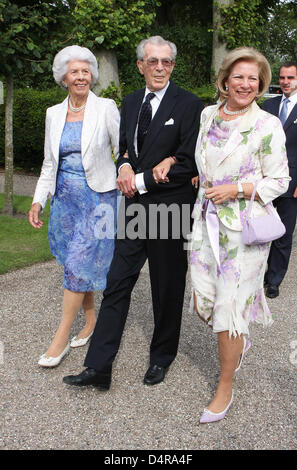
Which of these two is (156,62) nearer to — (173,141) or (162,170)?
(173,141)

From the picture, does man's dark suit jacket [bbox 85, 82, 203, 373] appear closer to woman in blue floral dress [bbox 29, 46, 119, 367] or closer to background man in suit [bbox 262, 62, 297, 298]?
woman in blue floral dress [bbox 29, 46, 119, 367]

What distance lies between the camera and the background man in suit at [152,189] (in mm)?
3008

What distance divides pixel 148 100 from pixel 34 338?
201cm

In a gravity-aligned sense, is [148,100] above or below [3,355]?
above

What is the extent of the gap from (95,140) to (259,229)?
1334 mm

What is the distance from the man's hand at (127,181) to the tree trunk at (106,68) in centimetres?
595

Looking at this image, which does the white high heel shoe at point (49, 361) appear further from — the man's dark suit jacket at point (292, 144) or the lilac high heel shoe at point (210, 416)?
the man's dark suit jacket at point (292, 144)

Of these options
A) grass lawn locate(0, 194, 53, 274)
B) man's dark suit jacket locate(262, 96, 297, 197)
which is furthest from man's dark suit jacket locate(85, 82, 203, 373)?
grass lawn locate(0, 194, 53, 274)

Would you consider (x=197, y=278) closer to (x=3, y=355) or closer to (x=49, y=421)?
(x=49, y=421)

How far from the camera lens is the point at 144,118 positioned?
3.09 metres

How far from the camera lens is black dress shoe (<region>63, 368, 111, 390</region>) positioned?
10.1 ft

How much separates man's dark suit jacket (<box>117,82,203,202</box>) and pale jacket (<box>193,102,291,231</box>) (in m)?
0.26

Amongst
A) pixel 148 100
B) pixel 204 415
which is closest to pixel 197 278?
pixel 204 415

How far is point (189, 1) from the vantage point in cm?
1378
